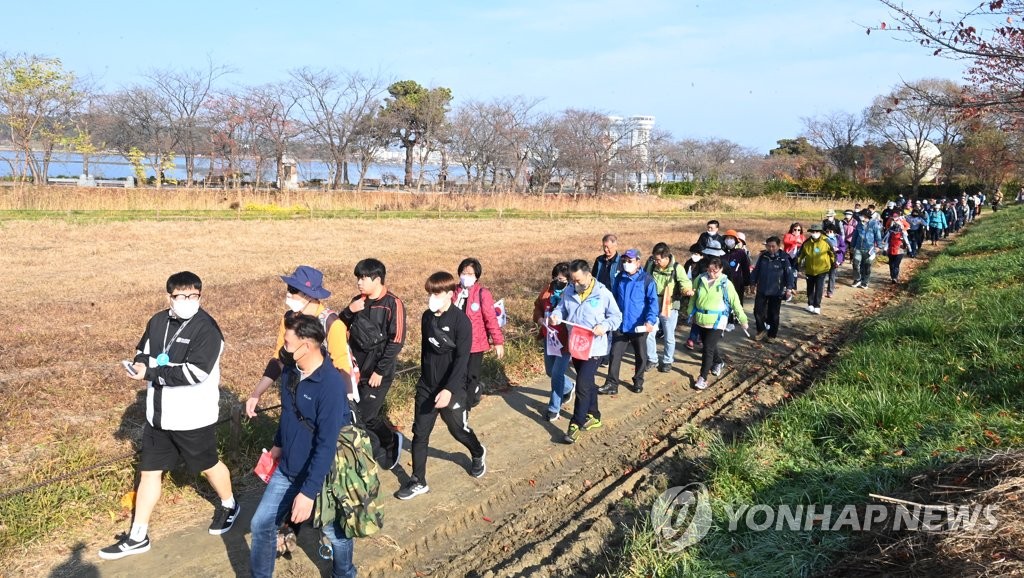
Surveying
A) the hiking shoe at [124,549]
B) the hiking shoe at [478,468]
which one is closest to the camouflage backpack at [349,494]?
the hiking shoe at [124,549]

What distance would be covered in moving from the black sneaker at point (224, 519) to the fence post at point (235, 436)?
780mm

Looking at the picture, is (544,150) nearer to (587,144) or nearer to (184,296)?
(587,144)

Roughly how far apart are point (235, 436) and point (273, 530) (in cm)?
207

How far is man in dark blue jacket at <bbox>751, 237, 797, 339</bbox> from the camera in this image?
923 centimetres

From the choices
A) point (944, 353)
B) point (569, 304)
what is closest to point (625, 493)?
point (569, 304)

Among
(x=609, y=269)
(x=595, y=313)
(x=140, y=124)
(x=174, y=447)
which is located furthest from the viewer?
(x=140, y=124)

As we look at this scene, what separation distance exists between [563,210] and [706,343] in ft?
99.1

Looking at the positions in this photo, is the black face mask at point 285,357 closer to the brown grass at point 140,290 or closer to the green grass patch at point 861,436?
the brown grass at point 140,290

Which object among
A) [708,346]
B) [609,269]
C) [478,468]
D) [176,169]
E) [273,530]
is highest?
[176,169]

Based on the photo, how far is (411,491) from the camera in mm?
4848

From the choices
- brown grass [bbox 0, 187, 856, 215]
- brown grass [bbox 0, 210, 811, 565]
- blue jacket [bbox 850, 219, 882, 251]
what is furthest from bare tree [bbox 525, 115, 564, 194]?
blue jacket [bbox 850, 219, 882, 251]

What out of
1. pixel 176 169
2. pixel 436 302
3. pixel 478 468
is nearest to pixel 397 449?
pixel 478 468

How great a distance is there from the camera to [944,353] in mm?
6742

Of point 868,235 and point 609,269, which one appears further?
point 868,235
